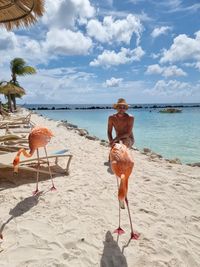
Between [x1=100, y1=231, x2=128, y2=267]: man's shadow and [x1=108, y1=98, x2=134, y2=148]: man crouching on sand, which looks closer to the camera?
[x1=100, y1=231, x2=128, y2=267]: man's shadow

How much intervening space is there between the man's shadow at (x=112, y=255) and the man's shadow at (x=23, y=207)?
138cm

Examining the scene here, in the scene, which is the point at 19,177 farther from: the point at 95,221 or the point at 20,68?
the point at 20,68

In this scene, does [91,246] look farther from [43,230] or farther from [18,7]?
[18,7]

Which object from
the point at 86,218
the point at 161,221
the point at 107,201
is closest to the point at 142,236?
the point at 161,221

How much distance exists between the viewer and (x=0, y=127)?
14.6 m

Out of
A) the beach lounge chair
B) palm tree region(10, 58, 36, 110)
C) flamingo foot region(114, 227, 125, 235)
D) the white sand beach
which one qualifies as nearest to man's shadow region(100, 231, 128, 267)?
the white sand beach

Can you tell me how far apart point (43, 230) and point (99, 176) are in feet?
8.50

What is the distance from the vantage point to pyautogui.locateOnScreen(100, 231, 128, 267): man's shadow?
302cm

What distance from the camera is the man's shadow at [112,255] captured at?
3.02 metres

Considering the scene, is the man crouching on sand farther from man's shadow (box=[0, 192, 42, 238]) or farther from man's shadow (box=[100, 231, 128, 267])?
man's shadow (box=[100, 231, 128, 267])

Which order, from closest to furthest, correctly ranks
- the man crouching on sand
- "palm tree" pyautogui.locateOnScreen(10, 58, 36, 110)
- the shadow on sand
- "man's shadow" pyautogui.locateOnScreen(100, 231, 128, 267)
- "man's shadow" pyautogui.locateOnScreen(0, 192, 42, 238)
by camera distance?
"man's shadow" pyautogui.locateOnScreen(100, 231, 128, 267) → "man's shadow" pyautogui.locateOnScreen(0, 192, 42, 238) → the shadow on sand → the man crouching on sand → "palm tree" pyautogui.locateOnScreen(10, 58, 36, 110)

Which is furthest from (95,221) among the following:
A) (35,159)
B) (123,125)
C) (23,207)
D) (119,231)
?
(123,125)

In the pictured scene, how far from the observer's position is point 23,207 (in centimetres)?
439

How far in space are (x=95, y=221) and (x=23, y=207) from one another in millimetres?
1179
